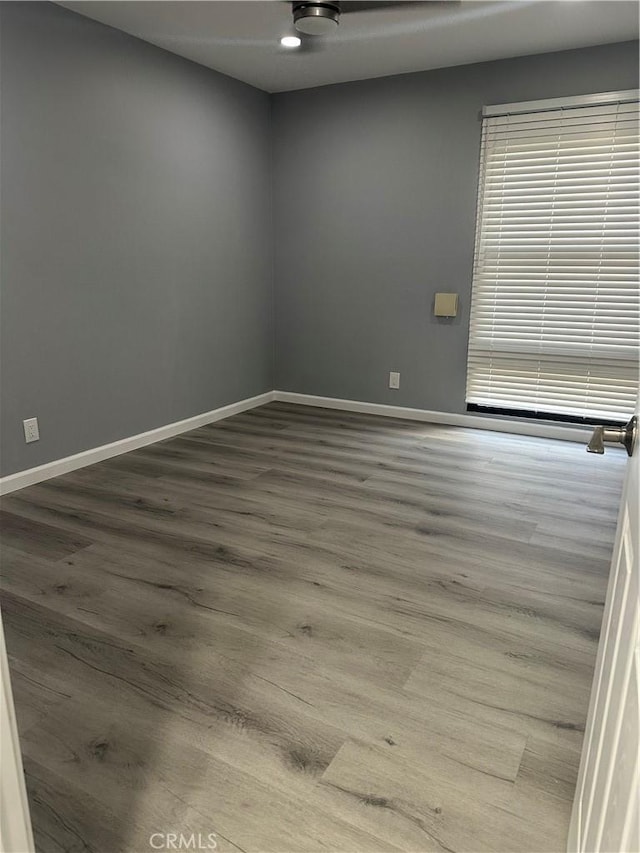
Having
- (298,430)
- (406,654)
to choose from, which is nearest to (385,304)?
(298,430)

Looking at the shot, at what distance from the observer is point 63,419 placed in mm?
3408

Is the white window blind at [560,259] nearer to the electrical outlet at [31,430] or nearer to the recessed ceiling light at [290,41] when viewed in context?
the recessed ceiling light at [290,41]

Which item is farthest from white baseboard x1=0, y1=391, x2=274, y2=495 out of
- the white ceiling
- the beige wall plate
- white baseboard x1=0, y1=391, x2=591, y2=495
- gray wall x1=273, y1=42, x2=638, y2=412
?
the white ceiling

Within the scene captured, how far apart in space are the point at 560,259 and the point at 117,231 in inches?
111

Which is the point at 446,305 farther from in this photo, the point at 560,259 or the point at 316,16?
the point at 316,16

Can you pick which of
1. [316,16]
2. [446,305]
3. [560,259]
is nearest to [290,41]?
[316,16]

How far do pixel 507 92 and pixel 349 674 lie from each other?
3781mm

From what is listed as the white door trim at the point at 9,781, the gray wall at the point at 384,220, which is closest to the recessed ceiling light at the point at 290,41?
the gray wall at the point at 384,220

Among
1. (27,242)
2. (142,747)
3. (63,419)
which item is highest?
(27,242)

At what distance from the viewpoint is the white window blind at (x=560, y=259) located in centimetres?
377

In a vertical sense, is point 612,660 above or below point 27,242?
below

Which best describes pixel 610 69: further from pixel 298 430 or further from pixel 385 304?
pixel 298 430

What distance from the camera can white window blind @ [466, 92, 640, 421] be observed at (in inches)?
148

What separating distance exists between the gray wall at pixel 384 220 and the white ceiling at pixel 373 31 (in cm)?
20
